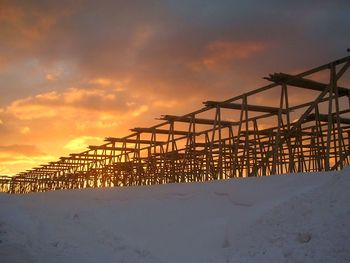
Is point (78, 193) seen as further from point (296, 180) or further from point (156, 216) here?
point (296, 180)

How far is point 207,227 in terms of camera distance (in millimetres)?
11250

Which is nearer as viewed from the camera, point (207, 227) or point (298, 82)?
point (207, 227)

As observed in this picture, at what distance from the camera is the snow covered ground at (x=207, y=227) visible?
27.0 feet

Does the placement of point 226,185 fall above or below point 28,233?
above

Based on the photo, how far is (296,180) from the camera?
10.4 m

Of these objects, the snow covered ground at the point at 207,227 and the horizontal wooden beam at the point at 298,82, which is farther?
the horizontal wooden beam at the point at 298,82

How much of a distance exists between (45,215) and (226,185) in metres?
9.55

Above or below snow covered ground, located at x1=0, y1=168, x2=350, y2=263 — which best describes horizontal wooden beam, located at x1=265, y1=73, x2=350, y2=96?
above

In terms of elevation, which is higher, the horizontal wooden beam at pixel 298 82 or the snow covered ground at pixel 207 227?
the horizontal wooden beam at pixel 298 82

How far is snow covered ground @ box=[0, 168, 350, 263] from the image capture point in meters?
8.24

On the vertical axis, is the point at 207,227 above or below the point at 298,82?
below

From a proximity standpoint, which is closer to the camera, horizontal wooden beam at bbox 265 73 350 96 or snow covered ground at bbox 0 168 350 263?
snow covered ground at bbox 0 168 350 263

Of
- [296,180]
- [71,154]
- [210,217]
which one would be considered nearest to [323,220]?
[296,180]

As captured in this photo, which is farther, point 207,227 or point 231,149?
point 231,149
